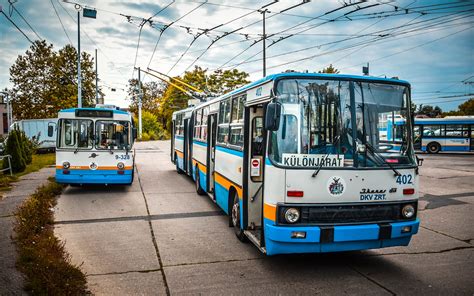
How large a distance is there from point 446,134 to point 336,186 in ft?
97.7

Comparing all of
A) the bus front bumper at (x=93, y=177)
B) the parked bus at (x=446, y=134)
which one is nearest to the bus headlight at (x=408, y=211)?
the bus front bumper at (x=93, y=177)

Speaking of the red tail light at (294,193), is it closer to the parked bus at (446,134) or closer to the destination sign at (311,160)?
the destination sign at (311,160)

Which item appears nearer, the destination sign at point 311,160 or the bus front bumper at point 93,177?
the destination sign at point 311,160

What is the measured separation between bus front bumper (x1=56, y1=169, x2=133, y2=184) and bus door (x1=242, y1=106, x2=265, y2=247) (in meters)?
6.49

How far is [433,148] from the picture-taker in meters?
31.2

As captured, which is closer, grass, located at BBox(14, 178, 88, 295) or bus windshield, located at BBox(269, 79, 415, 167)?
grass, located at BBox(14, 178, 88, 295)

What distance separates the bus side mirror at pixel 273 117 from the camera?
16.0 ft

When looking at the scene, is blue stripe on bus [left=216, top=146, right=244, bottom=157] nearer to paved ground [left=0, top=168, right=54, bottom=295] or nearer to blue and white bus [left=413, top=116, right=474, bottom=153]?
paved ground [left=0, top=168, right=54, bottom=295]

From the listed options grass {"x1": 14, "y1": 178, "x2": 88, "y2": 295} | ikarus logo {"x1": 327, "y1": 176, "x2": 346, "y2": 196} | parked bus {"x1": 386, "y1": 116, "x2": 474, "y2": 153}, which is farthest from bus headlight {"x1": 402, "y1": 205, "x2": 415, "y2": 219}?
parked bus {"x1": 386, "y1": 116, "x2": 474, "y2": 153}

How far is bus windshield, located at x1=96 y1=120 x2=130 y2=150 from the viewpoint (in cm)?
1171

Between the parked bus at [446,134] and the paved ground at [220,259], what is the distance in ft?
75.1

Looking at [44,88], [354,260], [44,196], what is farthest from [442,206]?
[44,88]

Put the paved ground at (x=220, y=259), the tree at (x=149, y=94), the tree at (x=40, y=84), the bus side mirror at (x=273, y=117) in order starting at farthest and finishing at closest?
the tree at (x=149, y=94) → the tree at (x=40, y=84) → the paved ground at (x=220, y=259) → the bus side mirror at (x=273, y=117)

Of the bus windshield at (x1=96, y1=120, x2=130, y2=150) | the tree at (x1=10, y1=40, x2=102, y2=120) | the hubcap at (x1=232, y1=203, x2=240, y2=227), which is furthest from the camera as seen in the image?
the tree at (x1=10, y1=40, x2=102, y2=120)
